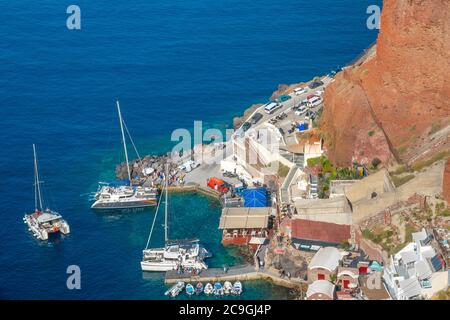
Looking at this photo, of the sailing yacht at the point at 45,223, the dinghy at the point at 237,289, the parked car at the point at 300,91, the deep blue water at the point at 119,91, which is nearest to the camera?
the dinghy at the point at 237,289

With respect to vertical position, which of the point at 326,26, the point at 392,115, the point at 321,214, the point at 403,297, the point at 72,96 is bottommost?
the point at 403,297

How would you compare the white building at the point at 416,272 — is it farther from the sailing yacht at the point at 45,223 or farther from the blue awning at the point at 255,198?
the sailing yacht at the point at 45,223

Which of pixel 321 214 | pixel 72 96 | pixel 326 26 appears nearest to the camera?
pixel 321 214

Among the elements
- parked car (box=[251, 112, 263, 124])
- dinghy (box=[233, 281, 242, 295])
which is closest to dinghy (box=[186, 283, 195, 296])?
dinghy (box=[233, 281, 242, 295])

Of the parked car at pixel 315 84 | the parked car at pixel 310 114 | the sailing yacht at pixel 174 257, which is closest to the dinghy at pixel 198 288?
the sailing yacht at pixel 174 257

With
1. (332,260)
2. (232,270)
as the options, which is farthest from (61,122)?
(332,260)
